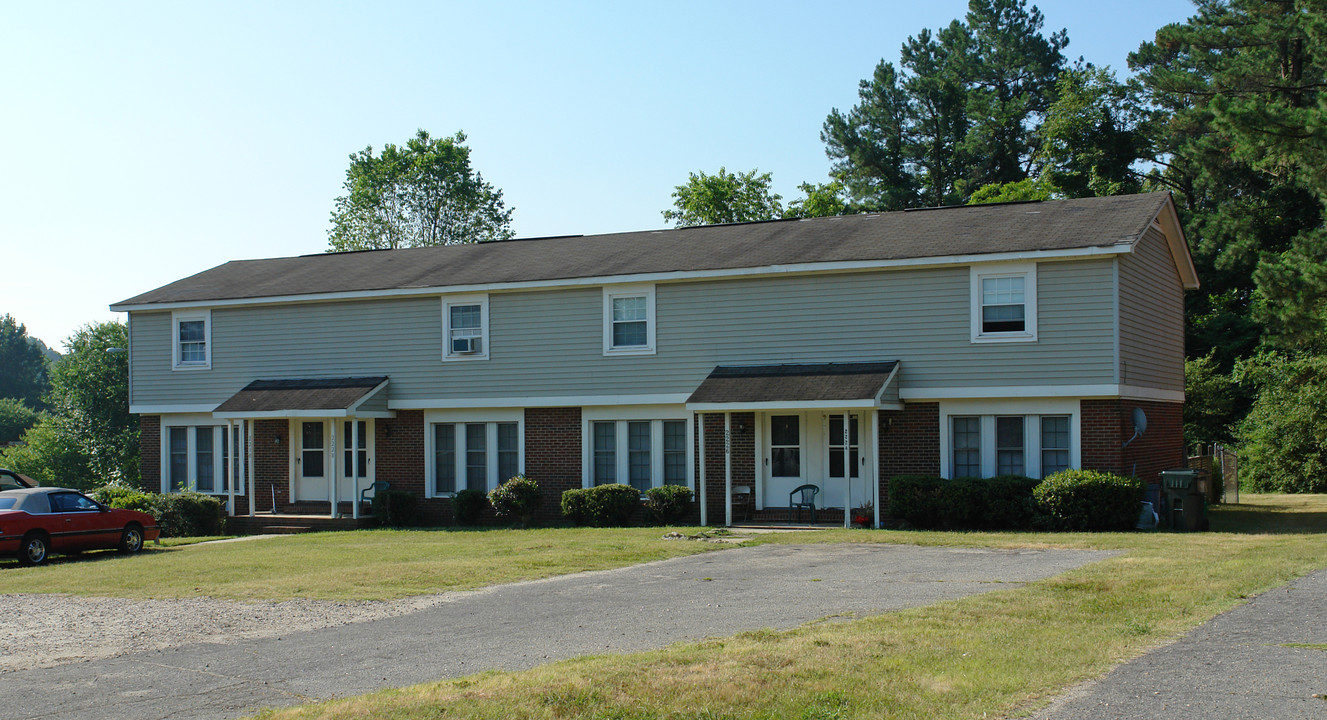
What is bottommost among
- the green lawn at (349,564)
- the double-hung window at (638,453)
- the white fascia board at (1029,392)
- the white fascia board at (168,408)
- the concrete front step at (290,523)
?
the concrete front step at (290,523)

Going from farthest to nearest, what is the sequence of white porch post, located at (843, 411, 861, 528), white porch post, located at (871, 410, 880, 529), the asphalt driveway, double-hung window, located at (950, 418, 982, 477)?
double-hung window, located at (950, 418, 982, 477)
white porch post, located at (843, 411, 861, 528)
white porch post, located at (871, 410, 880, 529)
the asphalt driveway

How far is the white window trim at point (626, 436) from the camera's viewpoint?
79.0 ft

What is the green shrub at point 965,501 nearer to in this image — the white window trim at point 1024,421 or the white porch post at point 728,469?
the white window trim at point 1024,421

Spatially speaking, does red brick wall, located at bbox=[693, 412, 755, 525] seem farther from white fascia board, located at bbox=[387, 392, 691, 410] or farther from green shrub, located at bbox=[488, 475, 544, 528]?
green shrub, located at bbox=[488, 475, 544, 528]

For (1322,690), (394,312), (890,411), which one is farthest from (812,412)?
(1322,690)

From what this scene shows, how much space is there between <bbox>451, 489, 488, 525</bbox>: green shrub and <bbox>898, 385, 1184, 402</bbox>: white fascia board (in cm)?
916

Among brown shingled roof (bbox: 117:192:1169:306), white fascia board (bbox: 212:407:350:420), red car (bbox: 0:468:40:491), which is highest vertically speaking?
brown shingled roof (bbox: 117:192:1169:306)

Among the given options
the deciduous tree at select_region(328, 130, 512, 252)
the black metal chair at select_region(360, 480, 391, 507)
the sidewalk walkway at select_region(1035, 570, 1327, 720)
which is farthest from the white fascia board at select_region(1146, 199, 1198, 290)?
the deciduous tree at select_region(328, 130, 512, 252)

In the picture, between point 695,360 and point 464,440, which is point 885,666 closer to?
point 695,360

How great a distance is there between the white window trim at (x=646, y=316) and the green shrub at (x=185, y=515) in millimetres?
9513

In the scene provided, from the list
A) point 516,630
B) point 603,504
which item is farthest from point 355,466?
point 516,630

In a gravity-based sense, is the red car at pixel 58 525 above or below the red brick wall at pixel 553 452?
below

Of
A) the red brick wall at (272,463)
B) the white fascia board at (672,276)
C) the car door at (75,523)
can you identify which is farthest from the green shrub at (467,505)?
the car door at (75,523)

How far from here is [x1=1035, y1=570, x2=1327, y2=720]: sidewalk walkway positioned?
6.96m
